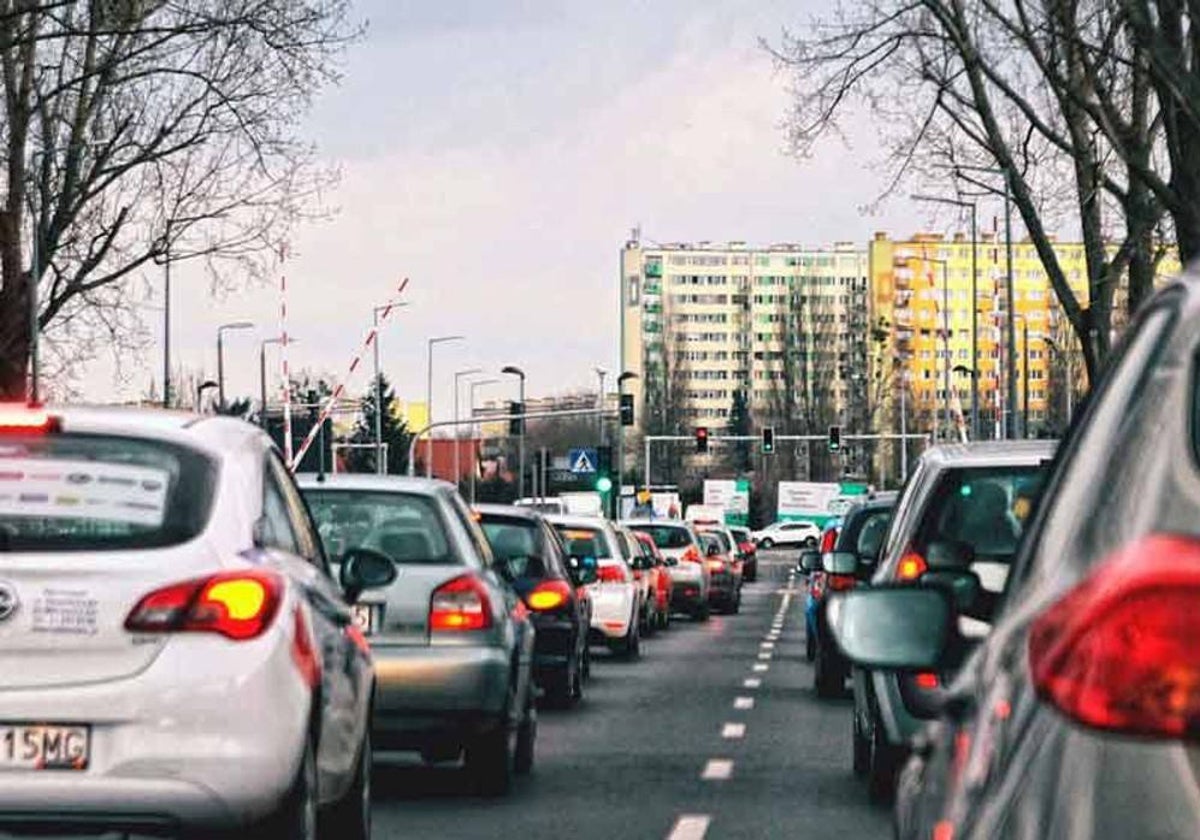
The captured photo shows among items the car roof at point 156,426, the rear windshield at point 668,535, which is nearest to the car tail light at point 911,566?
the car roof at point 156,426

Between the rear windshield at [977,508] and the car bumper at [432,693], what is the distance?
2.44 m

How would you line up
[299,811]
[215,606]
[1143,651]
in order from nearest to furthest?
[1143,651] < [215,606] < [299,811]

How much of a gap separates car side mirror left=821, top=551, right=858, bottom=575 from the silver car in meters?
2.11

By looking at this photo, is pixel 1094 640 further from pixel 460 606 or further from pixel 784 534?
pixel 784 534

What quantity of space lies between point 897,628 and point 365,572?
6927mm

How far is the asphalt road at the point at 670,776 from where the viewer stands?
13922mm

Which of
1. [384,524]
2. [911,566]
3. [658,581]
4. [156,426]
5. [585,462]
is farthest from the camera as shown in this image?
[585,462]

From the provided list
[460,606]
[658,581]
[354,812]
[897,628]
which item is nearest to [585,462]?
[658,581]

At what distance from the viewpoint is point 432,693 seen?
49.6 feet

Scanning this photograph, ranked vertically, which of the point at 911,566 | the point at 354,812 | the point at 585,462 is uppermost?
the point at 585,462

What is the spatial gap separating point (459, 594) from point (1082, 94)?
26.7 m

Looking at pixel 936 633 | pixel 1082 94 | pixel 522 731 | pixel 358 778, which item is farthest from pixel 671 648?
pixel 936 633

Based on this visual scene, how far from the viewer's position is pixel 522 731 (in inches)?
659

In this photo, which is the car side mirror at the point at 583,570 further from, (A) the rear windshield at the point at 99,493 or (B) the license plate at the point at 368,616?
(A) the rear windshield at the point at 99,493
